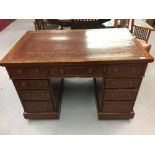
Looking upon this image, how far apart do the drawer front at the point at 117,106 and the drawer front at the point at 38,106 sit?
58 centimetres

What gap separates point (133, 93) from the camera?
1463 mm

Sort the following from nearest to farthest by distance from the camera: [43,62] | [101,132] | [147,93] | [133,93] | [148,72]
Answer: [43,62] → [133,93] → [101,132] → [147,93] → [148,72]

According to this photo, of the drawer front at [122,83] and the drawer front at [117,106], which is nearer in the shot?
the drawer front at [122,83]

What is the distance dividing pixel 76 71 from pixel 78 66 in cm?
6

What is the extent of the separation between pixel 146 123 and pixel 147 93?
515 mm

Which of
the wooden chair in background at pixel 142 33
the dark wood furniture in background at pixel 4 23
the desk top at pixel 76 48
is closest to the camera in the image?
the desk top at pixel 76 48

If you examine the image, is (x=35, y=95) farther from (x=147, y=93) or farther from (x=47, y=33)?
(x=147, y=93)

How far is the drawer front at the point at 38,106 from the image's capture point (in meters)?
1.58

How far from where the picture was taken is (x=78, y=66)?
128cm

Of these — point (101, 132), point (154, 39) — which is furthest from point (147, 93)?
point (154, 39)

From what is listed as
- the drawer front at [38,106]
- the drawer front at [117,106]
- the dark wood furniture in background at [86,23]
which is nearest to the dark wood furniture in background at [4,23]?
the dark wood furniture in background at [86,23]

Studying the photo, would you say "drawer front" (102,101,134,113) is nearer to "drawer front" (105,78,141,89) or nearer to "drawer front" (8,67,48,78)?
"drawer front" (105,78,141,89)

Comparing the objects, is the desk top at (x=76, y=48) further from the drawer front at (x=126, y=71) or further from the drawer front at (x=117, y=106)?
the drawer front at (x=117, y=106)

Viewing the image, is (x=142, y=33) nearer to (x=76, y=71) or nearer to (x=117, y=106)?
(x=117, y=106)
